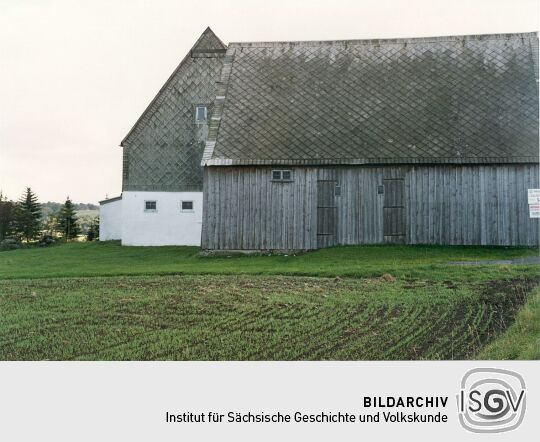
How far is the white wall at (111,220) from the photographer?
121 ft

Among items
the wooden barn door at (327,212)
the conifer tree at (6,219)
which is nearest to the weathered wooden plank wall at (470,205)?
the wooden barn door at (327,212)

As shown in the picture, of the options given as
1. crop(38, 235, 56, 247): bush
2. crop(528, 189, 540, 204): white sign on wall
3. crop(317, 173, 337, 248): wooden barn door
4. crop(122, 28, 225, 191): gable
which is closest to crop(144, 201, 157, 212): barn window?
crop(122, 28, 225, 191): gable

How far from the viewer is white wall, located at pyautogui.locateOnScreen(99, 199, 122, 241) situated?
37.0 metres

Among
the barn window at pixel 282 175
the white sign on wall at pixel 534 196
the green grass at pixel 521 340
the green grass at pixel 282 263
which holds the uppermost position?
the barn window at pixel 282 175

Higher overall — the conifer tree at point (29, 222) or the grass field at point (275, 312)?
the conifer tree at point (29, 222)

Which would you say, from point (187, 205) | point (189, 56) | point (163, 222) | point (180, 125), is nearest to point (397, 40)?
point (189, 56)

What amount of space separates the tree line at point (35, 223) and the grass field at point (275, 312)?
33.8ft

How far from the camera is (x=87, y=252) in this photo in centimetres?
2956
